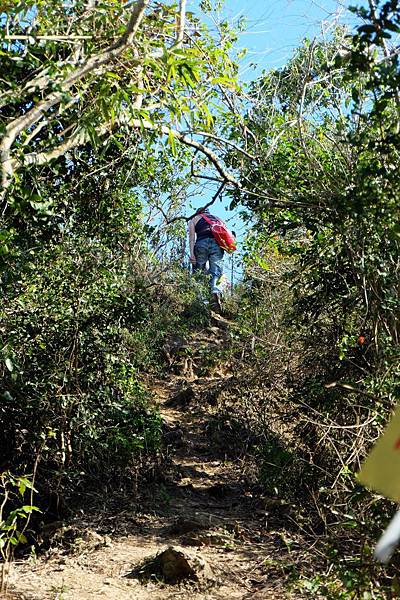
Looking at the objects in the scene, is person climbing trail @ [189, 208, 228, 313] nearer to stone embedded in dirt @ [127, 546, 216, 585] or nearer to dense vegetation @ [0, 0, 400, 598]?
dense vegetation @ [0, 0, 400, 598]

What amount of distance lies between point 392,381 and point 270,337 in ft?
9.09

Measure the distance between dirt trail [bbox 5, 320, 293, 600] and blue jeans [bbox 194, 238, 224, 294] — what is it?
10.2 ft

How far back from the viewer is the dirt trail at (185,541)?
5012 mm

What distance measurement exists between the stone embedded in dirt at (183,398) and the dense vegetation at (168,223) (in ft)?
5.35

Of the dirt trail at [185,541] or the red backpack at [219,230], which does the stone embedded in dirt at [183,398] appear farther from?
the red backpack at [219,230]

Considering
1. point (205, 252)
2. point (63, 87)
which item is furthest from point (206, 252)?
point (63, 87)

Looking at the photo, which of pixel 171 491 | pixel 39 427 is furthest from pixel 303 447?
pixel 39 427

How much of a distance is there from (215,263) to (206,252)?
214 millimetres

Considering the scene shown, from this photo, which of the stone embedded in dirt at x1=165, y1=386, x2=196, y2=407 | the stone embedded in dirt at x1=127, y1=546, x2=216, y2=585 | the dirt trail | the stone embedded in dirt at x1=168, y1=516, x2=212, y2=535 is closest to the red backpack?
the stone embedded in dirt at x1=165, y1=386, x2=196, y2=407

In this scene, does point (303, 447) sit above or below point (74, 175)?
below

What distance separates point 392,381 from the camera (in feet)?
16.2

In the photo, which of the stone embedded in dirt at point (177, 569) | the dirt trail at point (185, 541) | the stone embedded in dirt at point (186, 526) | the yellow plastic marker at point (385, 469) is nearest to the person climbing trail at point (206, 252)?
the dirt trail at point (185, 541)

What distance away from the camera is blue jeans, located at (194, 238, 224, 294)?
11266 mm

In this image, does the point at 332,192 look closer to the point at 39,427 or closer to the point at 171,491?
the point at 39,427
